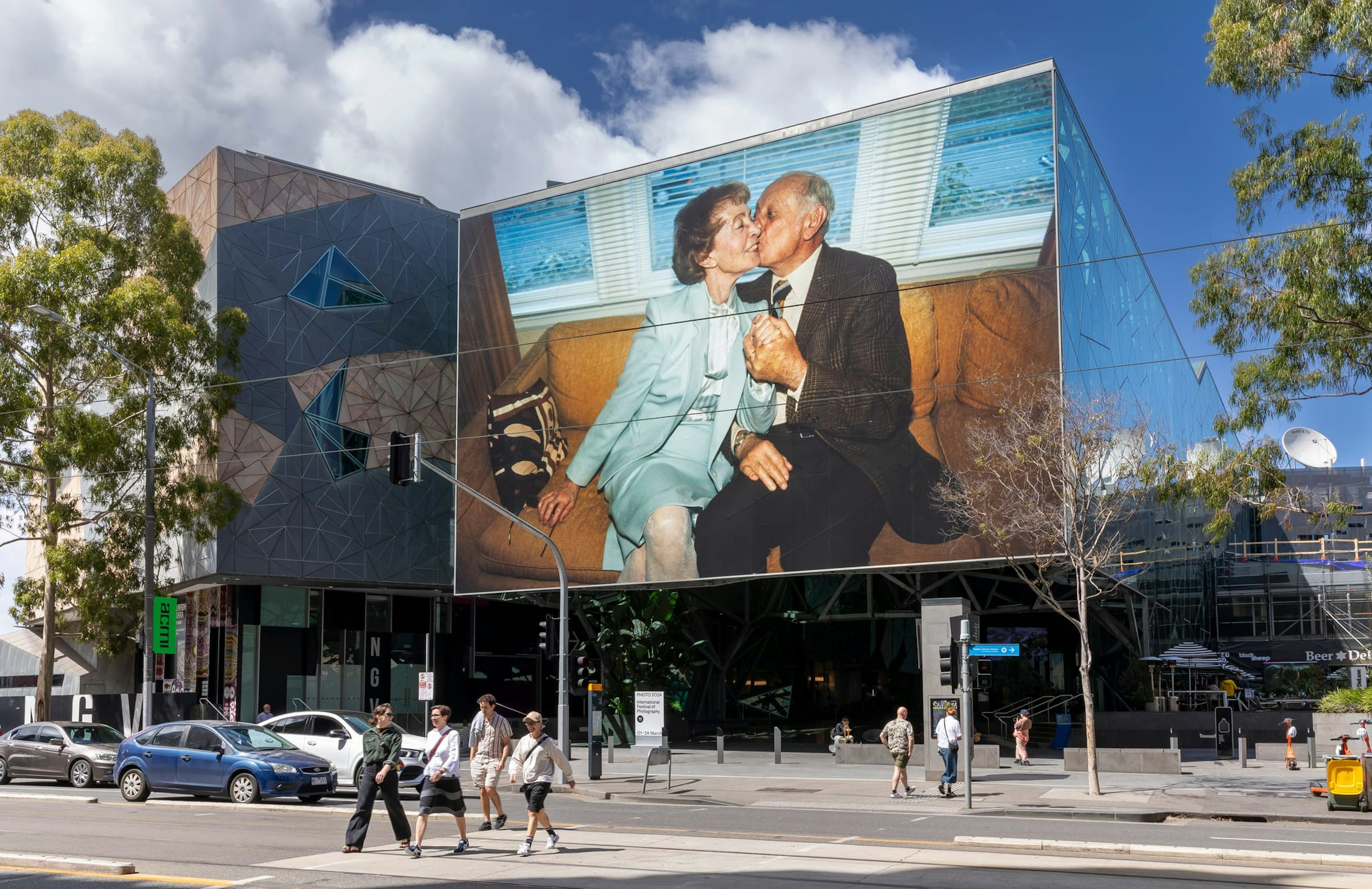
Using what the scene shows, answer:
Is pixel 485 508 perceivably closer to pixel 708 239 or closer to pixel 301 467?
pixel 301 467

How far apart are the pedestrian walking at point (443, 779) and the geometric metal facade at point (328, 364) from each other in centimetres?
3060

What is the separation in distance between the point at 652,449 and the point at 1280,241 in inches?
874

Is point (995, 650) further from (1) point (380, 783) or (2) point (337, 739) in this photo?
(1) point (380, 783)

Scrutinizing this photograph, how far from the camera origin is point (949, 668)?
2214cm

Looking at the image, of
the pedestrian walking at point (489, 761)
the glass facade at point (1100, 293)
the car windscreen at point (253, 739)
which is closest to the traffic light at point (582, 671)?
the car windscreen at point (253, 739)

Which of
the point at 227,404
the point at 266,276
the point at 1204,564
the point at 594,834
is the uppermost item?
the point at 266,276

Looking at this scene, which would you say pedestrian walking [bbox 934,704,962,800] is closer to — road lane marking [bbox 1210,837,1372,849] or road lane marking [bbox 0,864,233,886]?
road lane marking [bbox 1210,837,1372,849]

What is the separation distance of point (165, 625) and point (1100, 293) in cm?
2897

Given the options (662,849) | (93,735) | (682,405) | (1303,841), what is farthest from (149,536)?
(1303,841)

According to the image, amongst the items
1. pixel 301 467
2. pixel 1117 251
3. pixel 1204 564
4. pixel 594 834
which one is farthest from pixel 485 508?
pixel 1204 564

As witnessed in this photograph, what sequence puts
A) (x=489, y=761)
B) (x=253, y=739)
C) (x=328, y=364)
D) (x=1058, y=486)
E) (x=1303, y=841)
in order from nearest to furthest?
(x=1303, y=841) → (x=489, y=761) → (x=253, y=739) → (x=1058, y=486) → (x=328, y=364)

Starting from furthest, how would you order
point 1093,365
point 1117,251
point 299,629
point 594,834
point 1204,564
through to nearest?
point 1204,564, point 299,629, point 1117,251, point 1093,365, point 594,834

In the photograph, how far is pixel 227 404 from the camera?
39.8 meters

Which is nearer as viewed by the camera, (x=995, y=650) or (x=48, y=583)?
(x=995, y=650)
